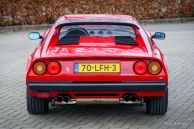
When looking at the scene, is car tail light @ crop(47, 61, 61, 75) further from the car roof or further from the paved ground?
the car roof

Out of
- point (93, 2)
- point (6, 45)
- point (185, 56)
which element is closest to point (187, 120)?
point (185, 56)

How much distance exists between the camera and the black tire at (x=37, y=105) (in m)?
7.25

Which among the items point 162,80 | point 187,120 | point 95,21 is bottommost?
point 187,120

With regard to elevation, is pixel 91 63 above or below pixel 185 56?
above

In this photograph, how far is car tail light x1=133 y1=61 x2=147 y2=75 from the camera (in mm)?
6711

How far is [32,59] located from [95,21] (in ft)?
3.65

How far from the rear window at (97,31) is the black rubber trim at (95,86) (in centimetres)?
105

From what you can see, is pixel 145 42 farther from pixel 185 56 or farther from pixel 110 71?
pixel 185 56

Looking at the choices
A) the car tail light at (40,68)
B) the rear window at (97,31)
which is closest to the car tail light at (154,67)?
the rear window at (97,31)

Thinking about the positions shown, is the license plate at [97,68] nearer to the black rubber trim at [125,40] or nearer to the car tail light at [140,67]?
the car tail light at [140,67]

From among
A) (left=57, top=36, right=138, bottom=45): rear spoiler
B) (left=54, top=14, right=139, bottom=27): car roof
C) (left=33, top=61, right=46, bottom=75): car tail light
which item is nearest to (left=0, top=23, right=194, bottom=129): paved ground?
(left=33, top=61, right=46, bottom=75): car tail light

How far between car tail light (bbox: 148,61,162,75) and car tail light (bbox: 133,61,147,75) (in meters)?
0.07

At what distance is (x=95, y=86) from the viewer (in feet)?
21.8

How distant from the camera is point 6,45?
15766 mm
